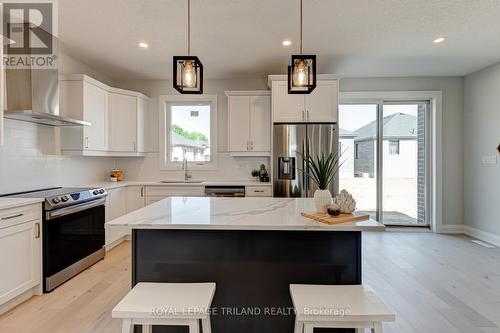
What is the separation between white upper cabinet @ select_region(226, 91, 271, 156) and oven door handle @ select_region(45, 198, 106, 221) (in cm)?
203

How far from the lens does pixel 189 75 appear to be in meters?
1.90

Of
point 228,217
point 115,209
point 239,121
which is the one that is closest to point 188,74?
point 228,217

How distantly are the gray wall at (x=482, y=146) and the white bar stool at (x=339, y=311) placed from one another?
4.16 metres

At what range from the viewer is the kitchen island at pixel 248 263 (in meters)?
1.70

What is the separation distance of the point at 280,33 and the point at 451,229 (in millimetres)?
4426

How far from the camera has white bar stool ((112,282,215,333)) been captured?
121 centimetres

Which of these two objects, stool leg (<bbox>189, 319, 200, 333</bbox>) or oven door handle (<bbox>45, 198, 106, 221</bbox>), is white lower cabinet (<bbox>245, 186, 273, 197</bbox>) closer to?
oven door handle (<bbox>45, 198, 106, 221</bbox>)

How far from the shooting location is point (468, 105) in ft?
15.0

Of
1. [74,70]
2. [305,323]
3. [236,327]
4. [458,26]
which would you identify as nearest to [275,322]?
[236,327]

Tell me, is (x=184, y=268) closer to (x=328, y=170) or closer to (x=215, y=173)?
(x=328, y=170)

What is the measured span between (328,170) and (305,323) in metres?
0.89

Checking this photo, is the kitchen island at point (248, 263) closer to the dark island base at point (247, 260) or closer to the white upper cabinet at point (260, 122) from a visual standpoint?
the dark island base at point (247, 260)

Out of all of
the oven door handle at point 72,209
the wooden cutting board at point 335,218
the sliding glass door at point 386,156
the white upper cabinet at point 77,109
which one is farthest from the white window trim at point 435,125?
the oven door handle at point 72,209

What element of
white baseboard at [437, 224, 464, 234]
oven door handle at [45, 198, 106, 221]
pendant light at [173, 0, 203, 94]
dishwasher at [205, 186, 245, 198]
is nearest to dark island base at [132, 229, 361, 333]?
pendant light at [173, 0, 203, 94]
